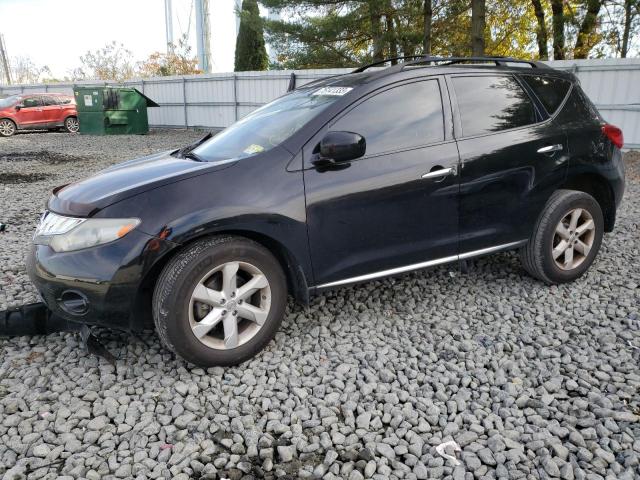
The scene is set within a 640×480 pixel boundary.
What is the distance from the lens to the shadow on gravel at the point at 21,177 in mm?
9190

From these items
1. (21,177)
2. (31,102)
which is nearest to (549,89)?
(21,177)

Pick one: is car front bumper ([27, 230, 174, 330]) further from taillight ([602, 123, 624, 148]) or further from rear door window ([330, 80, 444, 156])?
taillight ([602, 123, 624, 148])

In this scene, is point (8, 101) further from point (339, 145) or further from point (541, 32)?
point (339, 145)

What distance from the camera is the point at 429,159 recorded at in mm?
3270

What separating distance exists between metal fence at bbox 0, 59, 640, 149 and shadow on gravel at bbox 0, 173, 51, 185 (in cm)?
603

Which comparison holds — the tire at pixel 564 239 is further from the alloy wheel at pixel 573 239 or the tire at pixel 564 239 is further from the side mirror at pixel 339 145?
the side mirror at pixel 339 145

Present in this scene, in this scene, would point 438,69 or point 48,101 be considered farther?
point 48,101

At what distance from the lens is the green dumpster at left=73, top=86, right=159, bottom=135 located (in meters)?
18.2

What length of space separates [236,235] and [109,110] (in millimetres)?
17633

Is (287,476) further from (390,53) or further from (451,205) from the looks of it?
(390,53)

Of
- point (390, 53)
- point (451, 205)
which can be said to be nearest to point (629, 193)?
point (451, 205)

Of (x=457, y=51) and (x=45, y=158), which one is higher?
(x=457, y=51)

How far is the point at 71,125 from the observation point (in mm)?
19797

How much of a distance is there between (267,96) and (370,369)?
51.6 feet
